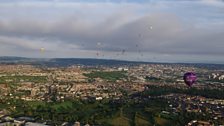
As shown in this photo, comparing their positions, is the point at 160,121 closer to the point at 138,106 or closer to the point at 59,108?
the point at 138,106

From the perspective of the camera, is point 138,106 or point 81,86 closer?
point 138,106

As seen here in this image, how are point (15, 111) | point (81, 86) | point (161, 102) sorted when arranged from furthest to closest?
point (81, 86), point (161, 102), point (15, 111)

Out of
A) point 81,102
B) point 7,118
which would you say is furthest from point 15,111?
Result: point 81,102

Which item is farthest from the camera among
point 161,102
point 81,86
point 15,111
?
point 81,86

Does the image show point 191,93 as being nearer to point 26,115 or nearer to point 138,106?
point 138,106

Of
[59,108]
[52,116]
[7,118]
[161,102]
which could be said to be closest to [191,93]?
[161,102]

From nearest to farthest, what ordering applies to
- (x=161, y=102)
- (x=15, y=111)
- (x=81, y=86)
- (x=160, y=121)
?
(x=160, y=121), (x=15, y=111), (x=161, y=102), (x=81, y=86)

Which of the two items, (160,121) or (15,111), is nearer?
(160,121)

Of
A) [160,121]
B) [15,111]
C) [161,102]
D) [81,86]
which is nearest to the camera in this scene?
[160,121]
